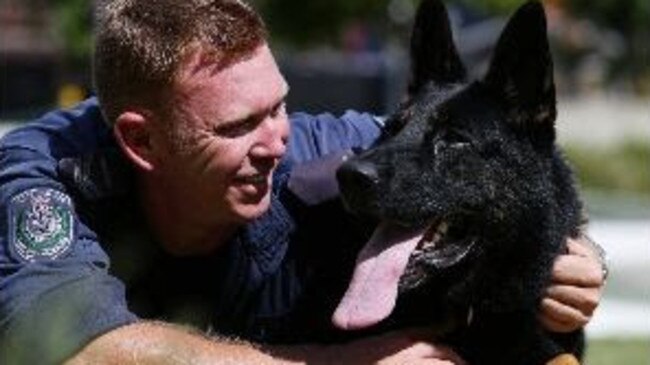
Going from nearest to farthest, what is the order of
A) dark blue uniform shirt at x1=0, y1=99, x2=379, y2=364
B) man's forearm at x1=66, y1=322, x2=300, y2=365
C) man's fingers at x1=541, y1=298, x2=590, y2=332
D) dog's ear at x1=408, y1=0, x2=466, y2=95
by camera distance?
man's forearm at x1=66, y1=322, x2=300, y2=365
dark blue uniform shirt at x1=0, y1=99, x2=379, y2=364
man's fingers at x1=541, y1=298, x2=590, y2=332
dog's ear at x1=408, y1=0, x2=466, y2=95

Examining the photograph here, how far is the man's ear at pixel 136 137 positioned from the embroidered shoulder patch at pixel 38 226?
298 millimetres

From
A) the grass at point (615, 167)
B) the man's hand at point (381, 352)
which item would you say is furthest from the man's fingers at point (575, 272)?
the grass at point (615, 167)

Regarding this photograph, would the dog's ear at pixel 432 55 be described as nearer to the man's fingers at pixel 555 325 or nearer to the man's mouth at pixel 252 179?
the man's mouth at pixel 252 179

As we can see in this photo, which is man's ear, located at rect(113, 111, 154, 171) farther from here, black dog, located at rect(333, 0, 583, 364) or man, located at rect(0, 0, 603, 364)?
black dog, located at rect(333, 0, 583, 364)

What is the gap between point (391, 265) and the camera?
369cm

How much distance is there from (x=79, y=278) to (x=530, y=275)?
1.11m

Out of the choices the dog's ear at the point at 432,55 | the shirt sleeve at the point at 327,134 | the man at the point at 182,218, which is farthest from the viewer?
the shirt sleeve at the point at 327,134

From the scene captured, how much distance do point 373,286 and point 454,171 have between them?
14.8 inches

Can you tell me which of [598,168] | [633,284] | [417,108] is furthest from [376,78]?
[417,108]

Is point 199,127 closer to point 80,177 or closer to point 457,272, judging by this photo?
point 80,177

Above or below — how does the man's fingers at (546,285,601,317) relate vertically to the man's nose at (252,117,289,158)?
below

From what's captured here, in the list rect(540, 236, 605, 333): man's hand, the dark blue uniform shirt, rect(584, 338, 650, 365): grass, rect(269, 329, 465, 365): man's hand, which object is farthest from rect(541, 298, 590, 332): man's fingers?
rect(584, 338, 650, 365): grass

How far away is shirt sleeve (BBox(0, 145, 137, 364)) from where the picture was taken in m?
3.43

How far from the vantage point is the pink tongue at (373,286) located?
12.0 feet
